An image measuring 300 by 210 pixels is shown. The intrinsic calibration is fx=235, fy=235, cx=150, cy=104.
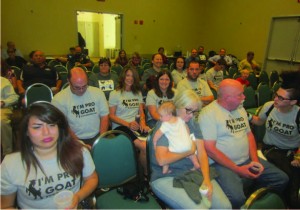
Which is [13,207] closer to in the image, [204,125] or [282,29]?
[204,125]

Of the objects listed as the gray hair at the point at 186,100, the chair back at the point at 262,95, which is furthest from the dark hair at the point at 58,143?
the chair back at the point at 262,95

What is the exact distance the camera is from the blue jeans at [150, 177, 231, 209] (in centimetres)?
171

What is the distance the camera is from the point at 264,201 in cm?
149

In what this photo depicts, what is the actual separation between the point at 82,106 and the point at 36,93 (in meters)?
1.27

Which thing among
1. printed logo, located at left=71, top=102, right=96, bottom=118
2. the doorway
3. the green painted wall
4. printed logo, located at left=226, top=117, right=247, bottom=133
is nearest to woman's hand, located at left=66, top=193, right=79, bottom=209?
printed logo, located at left=71, top=102, right=96, bottom=118

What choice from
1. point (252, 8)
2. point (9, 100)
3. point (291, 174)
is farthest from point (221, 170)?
point (252, 8)

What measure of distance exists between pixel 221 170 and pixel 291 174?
764 mm

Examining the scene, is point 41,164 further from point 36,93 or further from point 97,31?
point 97,31

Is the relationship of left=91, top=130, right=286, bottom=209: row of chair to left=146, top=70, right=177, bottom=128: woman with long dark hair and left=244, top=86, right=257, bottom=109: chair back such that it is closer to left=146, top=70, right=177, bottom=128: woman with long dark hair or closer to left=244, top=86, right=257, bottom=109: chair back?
left=146, top=70, right=177, bottom=128: woman with long dark hair

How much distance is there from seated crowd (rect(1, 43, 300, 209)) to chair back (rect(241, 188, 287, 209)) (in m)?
0.35

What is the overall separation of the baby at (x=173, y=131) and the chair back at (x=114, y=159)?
319 mm

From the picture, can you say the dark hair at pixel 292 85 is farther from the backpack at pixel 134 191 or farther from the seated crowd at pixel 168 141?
the backpack at pixel 134 191

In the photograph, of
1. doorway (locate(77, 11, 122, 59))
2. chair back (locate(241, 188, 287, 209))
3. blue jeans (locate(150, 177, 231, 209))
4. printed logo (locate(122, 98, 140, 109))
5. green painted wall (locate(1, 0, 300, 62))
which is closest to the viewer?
chair back (locate(241, 188, 287, 209))

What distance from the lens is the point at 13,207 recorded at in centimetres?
142
